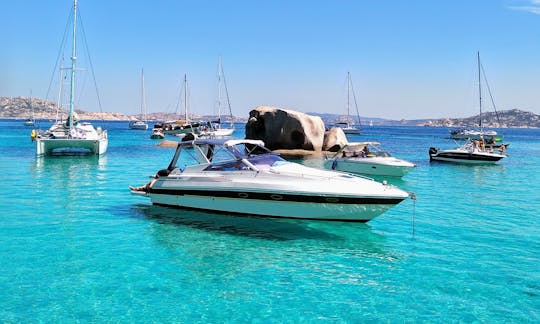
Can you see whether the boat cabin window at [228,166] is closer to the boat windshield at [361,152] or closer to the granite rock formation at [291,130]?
the boat windshield at [361,152]

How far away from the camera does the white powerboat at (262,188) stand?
44.3ft

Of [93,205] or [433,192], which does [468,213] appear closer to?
[433,192]

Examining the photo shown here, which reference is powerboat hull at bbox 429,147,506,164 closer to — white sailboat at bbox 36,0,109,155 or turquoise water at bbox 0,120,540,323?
turquoise water at bbox 0,120,540,323

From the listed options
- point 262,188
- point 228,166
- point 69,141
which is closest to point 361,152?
point 228,166

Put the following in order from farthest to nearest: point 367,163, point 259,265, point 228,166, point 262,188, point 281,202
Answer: point 367,163 < point 228,166 < point 262,188 < point 281,202 < point 259,265

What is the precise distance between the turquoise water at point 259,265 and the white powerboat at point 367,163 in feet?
33.6

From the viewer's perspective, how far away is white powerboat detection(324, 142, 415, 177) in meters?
30.0

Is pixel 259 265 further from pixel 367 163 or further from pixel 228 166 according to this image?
pixel 367 163

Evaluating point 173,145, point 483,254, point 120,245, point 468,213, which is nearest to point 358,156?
point 468,213

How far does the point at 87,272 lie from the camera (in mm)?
10500

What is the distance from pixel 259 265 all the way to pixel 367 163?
21.1m

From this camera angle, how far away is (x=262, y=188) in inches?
563

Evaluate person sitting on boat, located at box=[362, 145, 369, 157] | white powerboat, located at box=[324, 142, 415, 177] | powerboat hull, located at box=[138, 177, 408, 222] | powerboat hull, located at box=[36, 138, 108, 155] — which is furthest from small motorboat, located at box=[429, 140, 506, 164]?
powerboat hull, located at box=[36, 138, 108, 155]

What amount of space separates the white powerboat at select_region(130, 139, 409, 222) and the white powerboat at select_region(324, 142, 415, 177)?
599 inches
